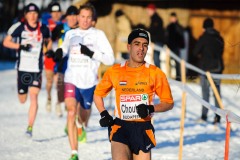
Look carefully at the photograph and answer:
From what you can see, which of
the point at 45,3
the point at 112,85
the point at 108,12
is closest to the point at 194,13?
the point at 108,12

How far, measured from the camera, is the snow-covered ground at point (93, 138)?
9117 millimetres

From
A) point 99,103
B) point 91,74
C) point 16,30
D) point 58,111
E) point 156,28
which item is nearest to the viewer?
point 99,103

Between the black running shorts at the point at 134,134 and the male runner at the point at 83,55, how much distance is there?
274cm

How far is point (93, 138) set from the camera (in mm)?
10672

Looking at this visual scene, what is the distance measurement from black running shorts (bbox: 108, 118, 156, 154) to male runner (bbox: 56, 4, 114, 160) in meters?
2.74

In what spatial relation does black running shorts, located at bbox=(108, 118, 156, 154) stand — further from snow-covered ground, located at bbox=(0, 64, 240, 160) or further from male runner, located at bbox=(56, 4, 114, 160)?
male runner, located at bbox=(56, 4, 114, 160)

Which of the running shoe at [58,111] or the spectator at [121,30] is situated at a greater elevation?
the spectator at [121,30]

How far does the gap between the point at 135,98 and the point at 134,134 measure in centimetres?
32

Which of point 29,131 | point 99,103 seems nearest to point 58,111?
point 29,131

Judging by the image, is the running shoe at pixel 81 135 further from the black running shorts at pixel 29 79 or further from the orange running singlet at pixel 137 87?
the orange running singlet at pixel 137 87

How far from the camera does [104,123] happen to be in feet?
18.5

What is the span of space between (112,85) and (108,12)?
53.4ft

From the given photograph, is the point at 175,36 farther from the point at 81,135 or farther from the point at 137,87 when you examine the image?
the point at 137,87

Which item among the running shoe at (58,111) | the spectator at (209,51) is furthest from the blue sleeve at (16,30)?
the spectator at (209,51)
